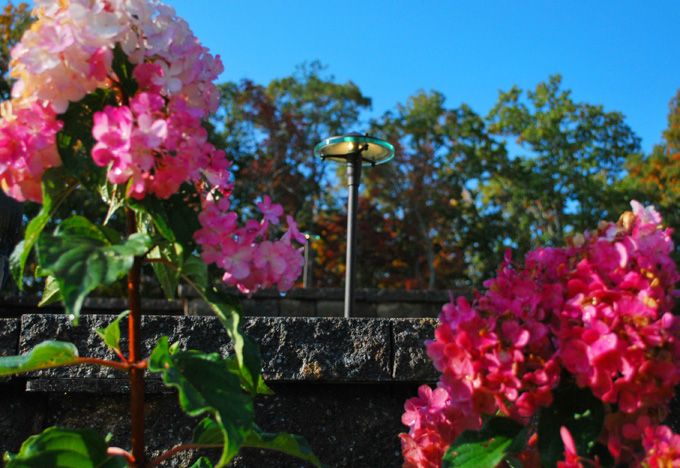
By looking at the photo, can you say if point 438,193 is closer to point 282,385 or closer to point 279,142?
point 279,142

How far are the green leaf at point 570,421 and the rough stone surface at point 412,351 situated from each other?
97cm

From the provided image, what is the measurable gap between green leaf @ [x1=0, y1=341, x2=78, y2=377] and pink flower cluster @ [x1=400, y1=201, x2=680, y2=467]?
603 millimetres

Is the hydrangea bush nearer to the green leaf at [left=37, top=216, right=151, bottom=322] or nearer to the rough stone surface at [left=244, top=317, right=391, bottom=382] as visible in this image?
the green leaf at [left=37, top=216, right=151, bottom=322]

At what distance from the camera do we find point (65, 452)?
113cm

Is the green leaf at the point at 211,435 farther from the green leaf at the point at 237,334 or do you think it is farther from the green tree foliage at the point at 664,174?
the green tree foliage at the point at 664,174

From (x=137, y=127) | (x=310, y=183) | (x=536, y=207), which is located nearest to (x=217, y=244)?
(x=137, y=127)

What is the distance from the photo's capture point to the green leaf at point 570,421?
1.14m

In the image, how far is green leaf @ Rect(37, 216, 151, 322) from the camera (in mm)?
936

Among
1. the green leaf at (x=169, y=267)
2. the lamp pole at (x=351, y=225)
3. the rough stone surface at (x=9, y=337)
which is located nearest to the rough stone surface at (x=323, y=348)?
the rough stone surface at (x=9, y=337)

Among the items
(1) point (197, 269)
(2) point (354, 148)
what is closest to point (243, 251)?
(1) point (197, 269)

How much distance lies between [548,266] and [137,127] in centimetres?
72

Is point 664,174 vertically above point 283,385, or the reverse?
point 664,174

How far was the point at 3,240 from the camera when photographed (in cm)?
328

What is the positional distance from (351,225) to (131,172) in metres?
4.87
